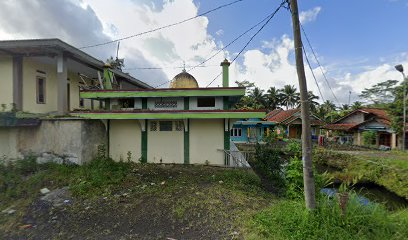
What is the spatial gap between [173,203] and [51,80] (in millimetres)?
10428

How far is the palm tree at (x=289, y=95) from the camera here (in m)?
40.6

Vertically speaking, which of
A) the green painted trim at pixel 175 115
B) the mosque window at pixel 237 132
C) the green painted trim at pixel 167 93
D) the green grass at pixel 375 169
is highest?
the green painted trim at pixel 167 93

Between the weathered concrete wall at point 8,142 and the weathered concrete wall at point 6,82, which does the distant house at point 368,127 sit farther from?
the weathered concrete wall at point 6,82

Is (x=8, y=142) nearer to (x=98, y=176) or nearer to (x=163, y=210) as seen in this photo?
(x=98, y=176)

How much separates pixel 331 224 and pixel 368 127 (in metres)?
24.0

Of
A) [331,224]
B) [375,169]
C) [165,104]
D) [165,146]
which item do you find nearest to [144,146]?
[165,146]

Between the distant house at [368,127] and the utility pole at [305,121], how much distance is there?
20940 mm

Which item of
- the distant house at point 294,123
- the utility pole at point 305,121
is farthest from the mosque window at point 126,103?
the distant house at point 294,123

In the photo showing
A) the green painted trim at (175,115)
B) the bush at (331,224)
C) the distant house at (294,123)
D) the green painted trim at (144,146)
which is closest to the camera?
the bush at (331,224)

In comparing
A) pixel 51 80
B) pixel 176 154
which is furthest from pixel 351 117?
pixel 51 80

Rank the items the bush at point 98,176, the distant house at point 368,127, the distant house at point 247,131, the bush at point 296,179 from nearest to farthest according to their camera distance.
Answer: the bush at point 296,179, the bush at point 98,176, the distant house at point 368,127, the distant house at point 247,131

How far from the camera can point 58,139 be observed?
9164mm

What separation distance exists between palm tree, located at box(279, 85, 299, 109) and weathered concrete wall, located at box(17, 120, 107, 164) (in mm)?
38784

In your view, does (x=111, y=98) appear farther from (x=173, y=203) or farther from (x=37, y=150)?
(x=173, y=203)
